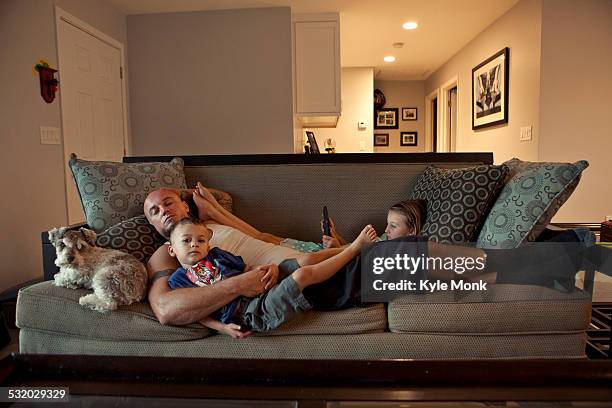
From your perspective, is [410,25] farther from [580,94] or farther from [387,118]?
[387,118]

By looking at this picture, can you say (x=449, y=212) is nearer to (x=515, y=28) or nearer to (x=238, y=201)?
(x=238, y=201)

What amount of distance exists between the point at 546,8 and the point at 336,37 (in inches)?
→ 75.1

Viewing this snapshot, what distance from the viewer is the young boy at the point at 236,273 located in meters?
1.26

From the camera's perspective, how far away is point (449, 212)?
63.4 inches

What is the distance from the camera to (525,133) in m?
3.81

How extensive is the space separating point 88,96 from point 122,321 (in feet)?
9.60

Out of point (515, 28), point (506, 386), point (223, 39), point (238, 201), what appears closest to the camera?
point (506, 386)

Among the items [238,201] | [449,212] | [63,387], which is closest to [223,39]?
→ [238,201]

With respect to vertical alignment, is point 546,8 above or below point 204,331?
above

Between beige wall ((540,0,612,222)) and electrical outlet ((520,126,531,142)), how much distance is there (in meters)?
0.20

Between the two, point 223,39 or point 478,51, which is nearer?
point 223,39

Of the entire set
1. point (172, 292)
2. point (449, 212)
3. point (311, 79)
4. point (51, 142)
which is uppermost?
point (311, 79)

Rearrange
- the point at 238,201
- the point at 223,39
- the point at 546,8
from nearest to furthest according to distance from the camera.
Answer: the point at 238,201 → the point at 546,8 → the point at 223,39

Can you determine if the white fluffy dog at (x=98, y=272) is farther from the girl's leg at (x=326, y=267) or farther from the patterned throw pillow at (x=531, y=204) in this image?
the patterned throw pillow at (x=531, y=204)
